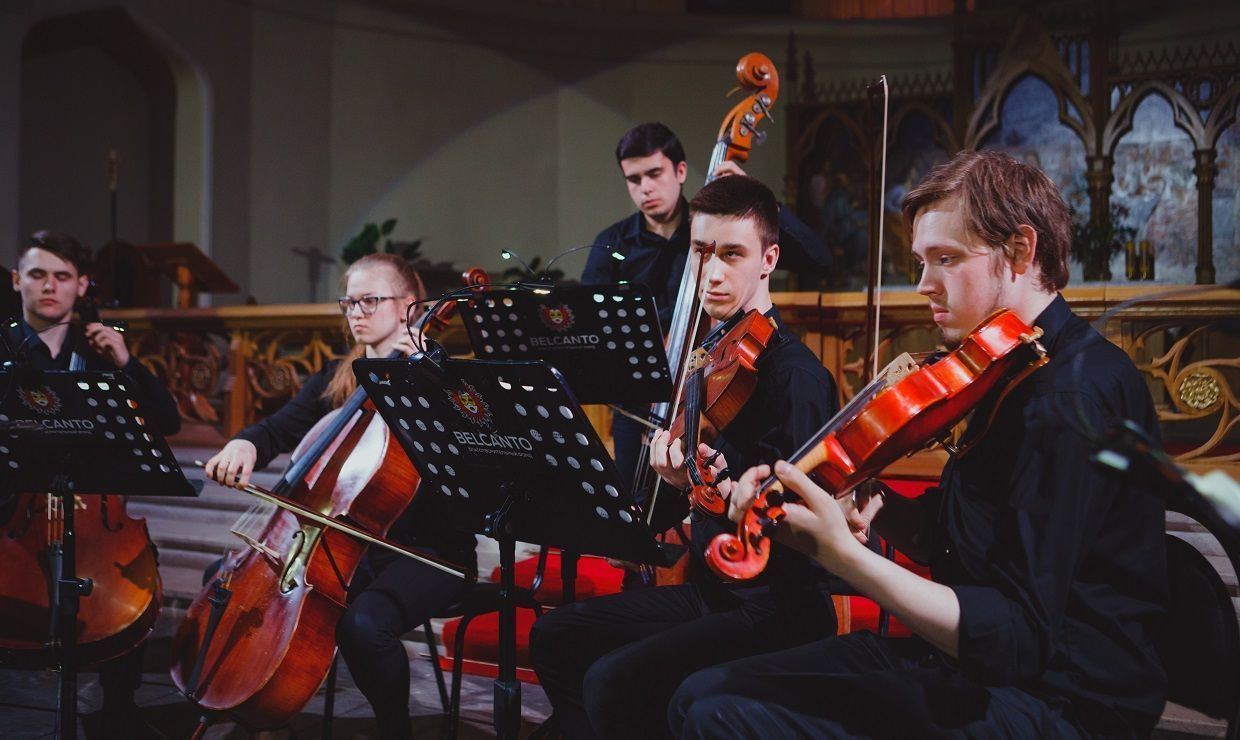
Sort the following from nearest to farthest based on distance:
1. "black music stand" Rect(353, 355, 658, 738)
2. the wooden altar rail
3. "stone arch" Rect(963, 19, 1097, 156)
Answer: "black music stand" Rect(353, 355, 658, 738) → the wooden altar rail → "stone arch" Rect(963, 19, 1097, 156)

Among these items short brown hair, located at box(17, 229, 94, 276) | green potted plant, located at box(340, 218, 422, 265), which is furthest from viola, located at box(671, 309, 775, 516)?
green potted plant, located at box(340, 218, 422, 265)

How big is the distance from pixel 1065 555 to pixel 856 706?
411 millimetres

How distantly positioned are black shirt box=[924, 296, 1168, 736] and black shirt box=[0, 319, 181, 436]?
275 cm

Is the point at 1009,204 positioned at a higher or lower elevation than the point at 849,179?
lower

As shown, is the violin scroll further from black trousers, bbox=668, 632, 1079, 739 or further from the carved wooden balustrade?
the carved wooden balustrade

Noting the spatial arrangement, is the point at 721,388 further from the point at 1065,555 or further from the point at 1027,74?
the point at 1027,74

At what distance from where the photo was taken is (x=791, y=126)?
9789 millimetres

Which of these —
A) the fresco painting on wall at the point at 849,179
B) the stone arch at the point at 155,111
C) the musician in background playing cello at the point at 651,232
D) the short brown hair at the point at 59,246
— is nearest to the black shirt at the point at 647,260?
the musician in background playing cello at the point at 651,232

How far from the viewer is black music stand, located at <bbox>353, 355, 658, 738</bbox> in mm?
2037

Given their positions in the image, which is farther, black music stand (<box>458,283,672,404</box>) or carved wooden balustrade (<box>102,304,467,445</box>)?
carved wooden balustrade (<box>102,304,467,445</box>)

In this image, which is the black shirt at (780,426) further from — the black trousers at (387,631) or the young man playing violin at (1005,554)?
the black trousers at (387,631)

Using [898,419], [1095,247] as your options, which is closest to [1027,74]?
[1095,247]

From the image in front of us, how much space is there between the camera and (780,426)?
2.28 metres

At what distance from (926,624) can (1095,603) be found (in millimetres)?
259
